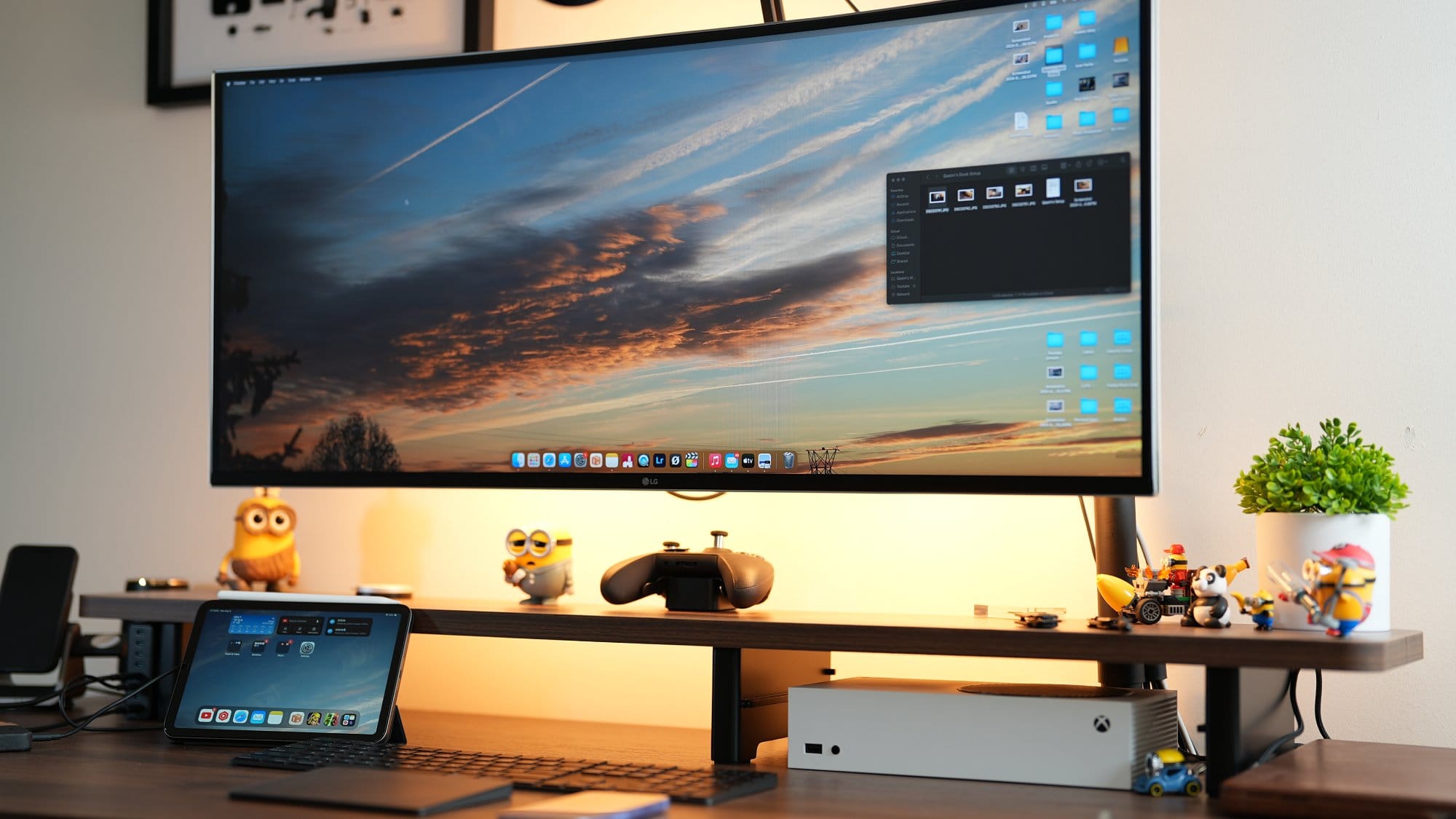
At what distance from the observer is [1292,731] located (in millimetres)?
1219

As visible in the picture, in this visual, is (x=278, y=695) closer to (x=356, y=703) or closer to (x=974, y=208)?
(x=356, y=703)

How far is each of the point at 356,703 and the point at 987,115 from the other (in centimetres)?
80

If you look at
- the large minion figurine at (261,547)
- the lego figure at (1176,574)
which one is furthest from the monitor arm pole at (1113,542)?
the large minion figurine at (261,547)

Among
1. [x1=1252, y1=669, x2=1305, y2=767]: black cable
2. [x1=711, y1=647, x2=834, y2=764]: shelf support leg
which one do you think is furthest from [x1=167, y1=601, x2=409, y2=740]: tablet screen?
[x1=1252, y1=669, x2=1305, y2=767]: black cable

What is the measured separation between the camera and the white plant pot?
111cm

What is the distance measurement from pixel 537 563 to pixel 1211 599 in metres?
0.66

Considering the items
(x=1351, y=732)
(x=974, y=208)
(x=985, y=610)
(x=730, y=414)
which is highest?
(x=974, y=208)

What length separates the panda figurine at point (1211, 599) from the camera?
112 cm

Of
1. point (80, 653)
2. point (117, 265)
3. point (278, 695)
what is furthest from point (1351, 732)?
point (117, 265)

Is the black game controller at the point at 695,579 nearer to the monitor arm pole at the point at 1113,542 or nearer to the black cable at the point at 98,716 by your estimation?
the monitor arm pole at the point at 1113,542

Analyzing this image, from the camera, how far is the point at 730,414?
1.33m

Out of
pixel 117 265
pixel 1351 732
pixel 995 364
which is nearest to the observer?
pixel 995 364

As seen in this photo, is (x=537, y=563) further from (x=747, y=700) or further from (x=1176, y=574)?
(x=1176, y=574)

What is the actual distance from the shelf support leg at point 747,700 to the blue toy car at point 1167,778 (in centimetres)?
33
